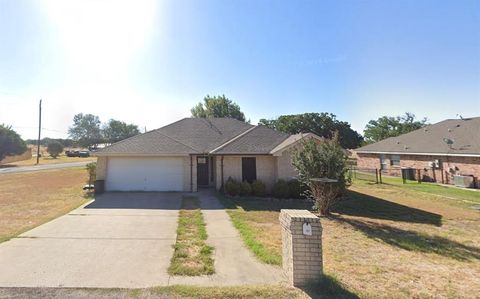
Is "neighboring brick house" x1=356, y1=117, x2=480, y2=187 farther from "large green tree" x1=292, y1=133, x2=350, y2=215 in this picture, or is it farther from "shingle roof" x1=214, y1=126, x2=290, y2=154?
"large green tree" x1=292, y1=133, x2=350, y2=215

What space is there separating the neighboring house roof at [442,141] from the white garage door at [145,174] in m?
19.9

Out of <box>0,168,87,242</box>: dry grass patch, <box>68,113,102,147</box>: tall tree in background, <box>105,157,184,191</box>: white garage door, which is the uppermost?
<box>68,113,102,147</box>: tall tree in background

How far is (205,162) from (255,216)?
332 inches

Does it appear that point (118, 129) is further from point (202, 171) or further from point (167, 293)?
point (167, 293)

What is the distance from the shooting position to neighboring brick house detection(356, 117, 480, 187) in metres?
20.4

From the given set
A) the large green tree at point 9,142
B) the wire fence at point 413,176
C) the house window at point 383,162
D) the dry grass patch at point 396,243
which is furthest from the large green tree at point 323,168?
the large green tree at point 9,142

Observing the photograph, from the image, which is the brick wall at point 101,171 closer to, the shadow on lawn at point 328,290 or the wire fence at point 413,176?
the shadow on lawn at point 328,290

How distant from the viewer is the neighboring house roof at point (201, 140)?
16625 mm

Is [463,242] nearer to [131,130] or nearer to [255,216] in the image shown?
[255,216]

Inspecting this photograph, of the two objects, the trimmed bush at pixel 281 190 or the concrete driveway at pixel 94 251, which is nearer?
the concrete driveway at pixel 94 251

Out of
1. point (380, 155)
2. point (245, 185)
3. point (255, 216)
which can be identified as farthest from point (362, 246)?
point (380, 155)

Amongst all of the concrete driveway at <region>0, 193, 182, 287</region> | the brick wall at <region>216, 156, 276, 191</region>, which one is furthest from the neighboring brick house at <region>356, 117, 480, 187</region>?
the concrete driveway at <region>0, 193, 182, 287</region>

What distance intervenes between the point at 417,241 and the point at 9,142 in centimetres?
5712

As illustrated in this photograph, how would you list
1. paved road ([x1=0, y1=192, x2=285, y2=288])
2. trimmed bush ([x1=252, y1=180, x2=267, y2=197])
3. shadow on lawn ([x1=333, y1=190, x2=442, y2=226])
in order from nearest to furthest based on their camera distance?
paved road ([x1=0, y1=192, x2=285, y2=288])
shadow on lawn ([x1=333, y1=190, x2=442, y2=226])
trimmed bush ([x1=252, y1=180, x2=267, y2=197])
